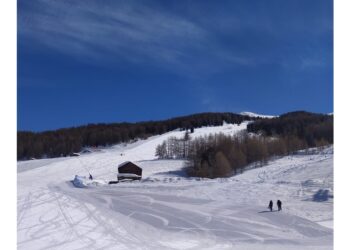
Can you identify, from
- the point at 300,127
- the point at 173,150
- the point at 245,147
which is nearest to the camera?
the point at 245,147

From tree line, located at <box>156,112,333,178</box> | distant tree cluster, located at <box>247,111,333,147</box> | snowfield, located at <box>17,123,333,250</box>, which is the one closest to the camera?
snowfield, located at <box>17,123,333,250</box>

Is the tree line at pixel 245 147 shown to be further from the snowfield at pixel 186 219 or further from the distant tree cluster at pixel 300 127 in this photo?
the snowfield at pixel 186 219

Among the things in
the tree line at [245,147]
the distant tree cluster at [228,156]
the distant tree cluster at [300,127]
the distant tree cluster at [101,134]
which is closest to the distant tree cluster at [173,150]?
the tree line at [245,147]

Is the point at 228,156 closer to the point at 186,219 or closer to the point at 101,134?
the point at 186,219

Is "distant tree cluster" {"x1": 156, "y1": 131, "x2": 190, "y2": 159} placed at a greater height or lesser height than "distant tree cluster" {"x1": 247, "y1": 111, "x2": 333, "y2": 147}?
lesser

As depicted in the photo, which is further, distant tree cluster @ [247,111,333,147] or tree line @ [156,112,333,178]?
distant tree cluster @ [247,111,333,147]

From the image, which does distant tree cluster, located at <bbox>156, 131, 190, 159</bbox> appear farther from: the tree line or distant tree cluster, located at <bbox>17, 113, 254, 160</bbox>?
distant tree cluster, located at <bbox>17, 113, 254, 160</bbox>

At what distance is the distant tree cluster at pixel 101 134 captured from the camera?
92312 mm

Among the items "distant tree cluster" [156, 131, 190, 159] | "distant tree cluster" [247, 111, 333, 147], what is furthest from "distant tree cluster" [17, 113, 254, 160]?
"distant tree cluster" [156, 131, 190, 159]

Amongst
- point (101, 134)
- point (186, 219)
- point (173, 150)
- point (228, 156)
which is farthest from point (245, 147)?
point (101, 134)

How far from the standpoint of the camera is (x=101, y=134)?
119 meters

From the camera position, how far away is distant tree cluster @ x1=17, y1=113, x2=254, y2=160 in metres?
92.3
